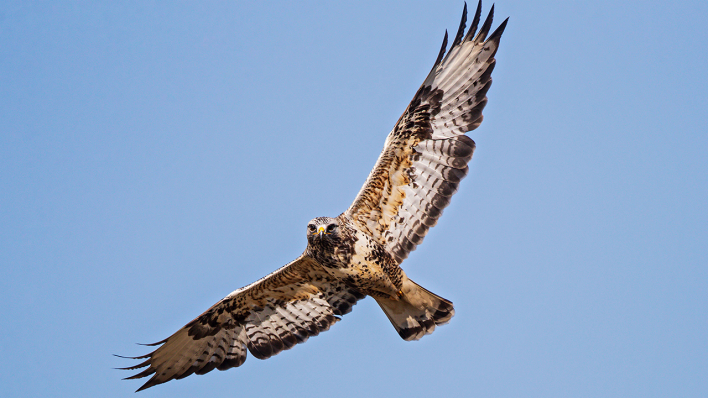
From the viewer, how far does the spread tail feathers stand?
10000mm

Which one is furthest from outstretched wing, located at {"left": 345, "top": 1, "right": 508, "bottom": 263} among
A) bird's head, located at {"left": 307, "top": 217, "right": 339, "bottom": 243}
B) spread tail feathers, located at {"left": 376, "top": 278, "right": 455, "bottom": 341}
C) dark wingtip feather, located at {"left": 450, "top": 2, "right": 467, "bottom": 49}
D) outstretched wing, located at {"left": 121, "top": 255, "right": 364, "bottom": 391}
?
outstretched wing, located at {"left": 121, "top": 255, "right": 364, "bottom": 391}

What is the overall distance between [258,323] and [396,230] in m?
2.37

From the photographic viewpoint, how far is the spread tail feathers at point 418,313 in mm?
10000

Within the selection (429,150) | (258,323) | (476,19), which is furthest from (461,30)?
(258,323)

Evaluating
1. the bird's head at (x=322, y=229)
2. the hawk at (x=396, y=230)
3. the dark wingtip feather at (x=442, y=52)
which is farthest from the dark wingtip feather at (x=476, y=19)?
the bird's head at (x=322, y=229)

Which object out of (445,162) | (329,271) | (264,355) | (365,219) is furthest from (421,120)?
(264,355)

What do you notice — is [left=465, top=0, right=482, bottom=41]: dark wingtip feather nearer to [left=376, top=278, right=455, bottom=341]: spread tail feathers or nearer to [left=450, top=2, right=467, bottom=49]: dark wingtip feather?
[left=450, top=2, right=467, bottom=49]: dark wingtip feather

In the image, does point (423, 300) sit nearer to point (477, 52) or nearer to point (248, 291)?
point (248, 291)

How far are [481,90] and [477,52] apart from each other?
0.50 metres

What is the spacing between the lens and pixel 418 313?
10102 mm

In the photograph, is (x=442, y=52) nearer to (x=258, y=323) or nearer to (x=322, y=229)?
(x=322, y=229)

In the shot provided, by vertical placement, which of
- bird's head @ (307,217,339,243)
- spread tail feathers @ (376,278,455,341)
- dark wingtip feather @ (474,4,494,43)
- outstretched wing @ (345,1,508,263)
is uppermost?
dark wingtip feather @ (474,4,494,43)

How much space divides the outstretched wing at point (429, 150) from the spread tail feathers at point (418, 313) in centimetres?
60

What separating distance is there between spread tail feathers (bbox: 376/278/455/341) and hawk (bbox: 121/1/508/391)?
14 mm
